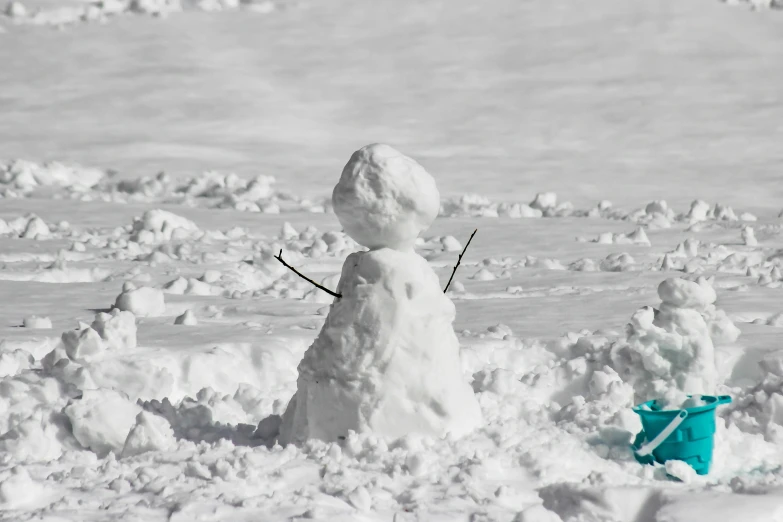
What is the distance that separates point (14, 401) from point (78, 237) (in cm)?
451

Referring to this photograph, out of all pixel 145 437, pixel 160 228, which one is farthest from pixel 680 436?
pixel 160 228

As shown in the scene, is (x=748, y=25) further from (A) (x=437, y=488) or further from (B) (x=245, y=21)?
(A) (x=437, y=488)

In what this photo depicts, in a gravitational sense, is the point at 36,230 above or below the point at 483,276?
above

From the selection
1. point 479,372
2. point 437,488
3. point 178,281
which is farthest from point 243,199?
point 437,488

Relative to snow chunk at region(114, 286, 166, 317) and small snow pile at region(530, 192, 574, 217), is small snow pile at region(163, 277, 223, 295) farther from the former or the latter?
small snow pile at region(530, 192, 574, 217)

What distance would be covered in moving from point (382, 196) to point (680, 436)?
1.37 m

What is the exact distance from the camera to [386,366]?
398 cm

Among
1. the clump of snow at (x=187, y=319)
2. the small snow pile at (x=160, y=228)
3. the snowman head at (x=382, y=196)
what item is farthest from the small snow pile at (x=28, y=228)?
the snowman head at (x=382, y=196)

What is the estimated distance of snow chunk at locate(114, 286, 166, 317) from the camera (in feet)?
21.3

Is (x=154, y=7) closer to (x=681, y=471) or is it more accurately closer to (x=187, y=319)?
(x=187, y=319)

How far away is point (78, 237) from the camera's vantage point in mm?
9086

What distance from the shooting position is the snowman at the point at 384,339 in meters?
3.98

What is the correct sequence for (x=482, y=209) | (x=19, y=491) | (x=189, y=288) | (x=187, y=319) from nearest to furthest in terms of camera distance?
(x=19, y=491) → (x=187, y=319) → (x=189, y=288) → (x=482, y=209)

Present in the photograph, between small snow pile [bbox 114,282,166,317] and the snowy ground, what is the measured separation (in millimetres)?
40
